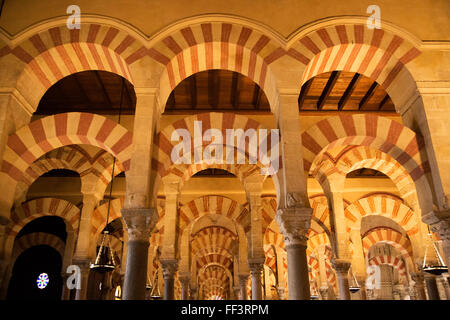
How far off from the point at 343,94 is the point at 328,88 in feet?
1.44

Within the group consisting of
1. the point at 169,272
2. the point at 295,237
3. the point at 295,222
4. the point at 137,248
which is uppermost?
the point at 169,272

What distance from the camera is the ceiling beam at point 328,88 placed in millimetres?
6138

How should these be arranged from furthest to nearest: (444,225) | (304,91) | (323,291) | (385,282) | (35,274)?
(385,282) < (323,291) < (35,274) < (304,91) < (444,225)

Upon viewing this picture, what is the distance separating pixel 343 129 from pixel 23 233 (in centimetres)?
905

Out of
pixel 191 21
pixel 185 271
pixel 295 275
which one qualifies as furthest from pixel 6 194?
pixel 185 271

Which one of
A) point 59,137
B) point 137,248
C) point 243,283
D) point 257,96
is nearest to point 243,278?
point 243,283

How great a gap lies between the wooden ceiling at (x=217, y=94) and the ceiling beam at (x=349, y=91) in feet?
4.47

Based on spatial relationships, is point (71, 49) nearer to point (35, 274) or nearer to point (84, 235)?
point (84, 235)

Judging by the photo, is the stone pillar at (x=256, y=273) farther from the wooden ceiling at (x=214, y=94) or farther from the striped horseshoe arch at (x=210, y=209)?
the wooden ceiling at (x=214, y=94)

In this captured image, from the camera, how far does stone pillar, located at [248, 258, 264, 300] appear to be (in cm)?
693

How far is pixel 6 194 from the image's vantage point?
4391 mm

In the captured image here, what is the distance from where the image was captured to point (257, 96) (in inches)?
263
